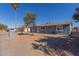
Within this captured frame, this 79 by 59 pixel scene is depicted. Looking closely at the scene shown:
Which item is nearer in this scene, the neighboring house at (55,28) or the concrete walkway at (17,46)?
the concrete walkway at (17,46)

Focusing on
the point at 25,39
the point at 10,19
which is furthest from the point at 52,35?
the point at 10,19

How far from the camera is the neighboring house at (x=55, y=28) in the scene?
21.4 feet

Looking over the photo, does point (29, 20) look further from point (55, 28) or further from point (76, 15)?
point (76, 15)

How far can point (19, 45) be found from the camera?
650 centimetres

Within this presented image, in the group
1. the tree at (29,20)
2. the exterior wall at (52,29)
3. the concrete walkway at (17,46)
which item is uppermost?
the tree at (29,20)

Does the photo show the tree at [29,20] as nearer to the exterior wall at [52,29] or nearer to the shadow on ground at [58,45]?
the exterior wall at [52,29]

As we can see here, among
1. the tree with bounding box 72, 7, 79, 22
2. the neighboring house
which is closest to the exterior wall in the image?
the neighboring house

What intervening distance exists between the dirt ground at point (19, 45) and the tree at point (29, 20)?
0.83ft

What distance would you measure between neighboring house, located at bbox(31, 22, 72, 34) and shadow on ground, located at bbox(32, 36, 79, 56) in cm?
16

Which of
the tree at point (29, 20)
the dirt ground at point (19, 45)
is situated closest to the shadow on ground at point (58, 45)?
the dirt ground at point (19, 45)

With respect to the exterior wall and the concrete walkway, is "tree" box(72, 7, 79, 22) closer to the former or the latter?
the exterior wall

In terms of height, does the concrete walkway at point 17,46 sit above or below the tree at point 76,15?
below

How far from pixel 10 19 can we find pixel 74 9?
58.5 inches

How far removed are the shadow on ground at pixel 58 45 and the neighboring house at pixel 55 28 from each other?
16 cm
